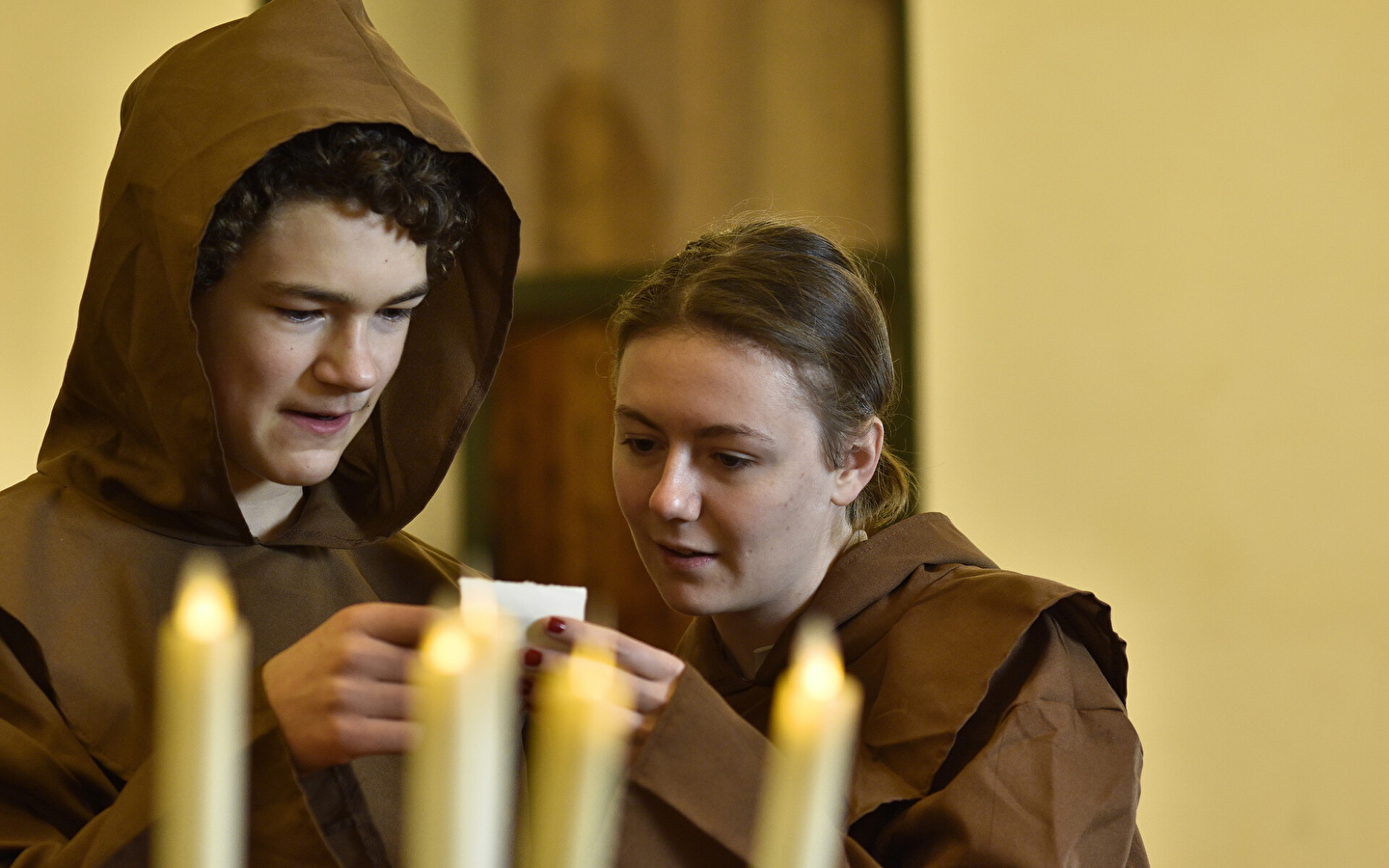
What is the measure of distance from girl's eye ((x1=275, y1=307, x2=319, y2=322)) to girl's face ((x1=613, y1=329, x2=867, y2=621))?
395mm

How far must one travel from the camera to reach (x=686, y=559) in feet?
5.02

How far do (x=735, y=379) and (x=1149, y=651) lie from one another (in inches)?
83.7

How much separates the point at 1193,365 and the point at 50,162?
318cm

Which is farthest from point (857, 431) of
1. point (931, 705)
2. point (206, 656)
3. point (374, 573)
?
point (206, 656)

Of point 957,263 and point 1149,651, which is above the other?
point 957,263

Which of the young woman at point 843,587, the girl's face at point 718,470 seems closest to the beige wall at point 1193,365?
the young woman at point 843,587

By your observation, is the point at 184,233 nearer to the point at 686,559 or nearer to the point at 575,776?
the point at 686,559

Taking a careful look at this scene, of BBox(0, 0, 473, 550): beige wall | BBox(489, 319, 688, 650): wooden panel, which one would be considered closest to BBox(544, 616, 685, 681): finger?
BBox(489, 319, 688, 650): wooden panel

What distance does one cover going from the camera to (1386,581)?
120 inches

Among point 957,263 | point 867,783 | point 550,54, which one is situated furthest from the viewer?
point 550,54

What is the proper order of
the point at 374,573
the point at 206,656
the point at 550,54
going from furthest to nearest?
the point at 550,54
the point at 374,573
the point at 206,656

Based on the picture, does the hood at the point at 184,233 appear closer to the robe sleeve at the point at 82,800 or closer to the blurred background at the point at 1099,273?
the robe sleeve at the point at 82,800

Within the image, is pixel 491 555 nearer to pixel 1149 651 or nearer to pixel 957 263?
pixel 957 263

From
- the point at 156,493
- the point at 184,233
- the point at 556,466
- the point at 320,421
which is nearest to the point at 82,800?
the point at 156,493
